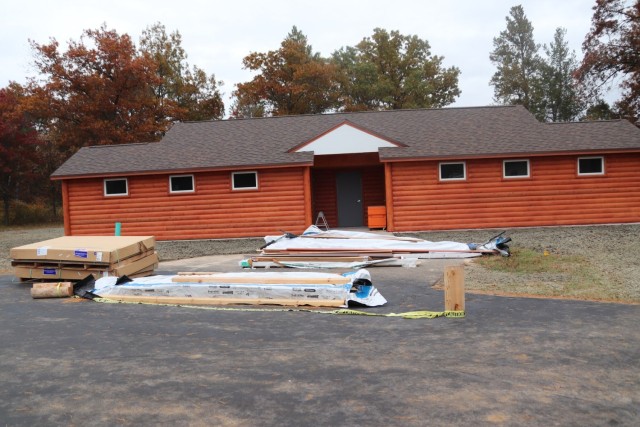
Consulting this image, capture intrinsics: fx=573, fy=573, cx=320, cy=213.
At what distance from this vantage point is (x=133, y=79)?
36375 millimetres

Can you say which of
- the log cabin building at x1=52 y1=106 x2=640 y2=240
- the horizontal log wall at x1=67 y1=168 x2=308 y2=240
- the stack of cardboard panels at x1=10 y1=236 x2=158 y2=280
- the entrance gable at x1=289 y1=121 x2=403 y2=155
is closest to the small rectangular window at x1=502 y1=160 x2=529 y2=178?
the log cabin building at x1=52 y1=106 x2=640 y2=240

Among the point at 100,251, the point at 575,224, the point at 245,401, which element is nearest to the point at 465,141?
the point at 575,224

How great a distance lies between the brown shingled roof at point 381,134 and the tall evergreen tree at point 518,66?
27.3m

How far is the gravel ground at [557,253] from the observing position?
27.5 ft

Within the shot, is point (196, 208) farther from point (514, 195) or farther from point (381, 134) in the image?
point (514, 195)

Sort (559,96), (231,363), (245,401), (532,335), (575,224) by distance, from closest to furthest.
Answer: (245,401)
(231,363)
(532,335)
(575,224)
(559,96)

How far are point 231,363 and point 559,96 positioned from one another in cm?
4621

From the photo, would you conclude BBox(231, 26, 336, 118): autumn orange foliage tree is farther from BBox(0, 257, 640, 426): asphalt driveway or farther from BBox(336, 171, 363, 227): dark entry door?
BBox(0, 257, 640, 426): asphalt driveway

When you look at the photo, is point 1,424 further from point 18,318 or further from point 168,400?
point 18,318

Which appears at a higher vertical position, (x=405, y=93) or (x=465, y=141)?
(x=405, y=93)

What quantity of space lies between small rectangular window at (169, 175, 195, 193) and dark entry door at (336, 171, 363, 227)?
5.51m

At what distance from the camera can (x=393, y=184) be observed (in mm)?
18297

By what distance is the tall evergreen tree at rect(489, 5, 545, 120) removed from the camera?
4725 centimetres

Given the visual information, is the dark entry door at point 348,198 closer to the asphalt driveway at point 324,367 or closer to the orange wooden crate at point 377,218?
the orange wooden crate at point 377,218
